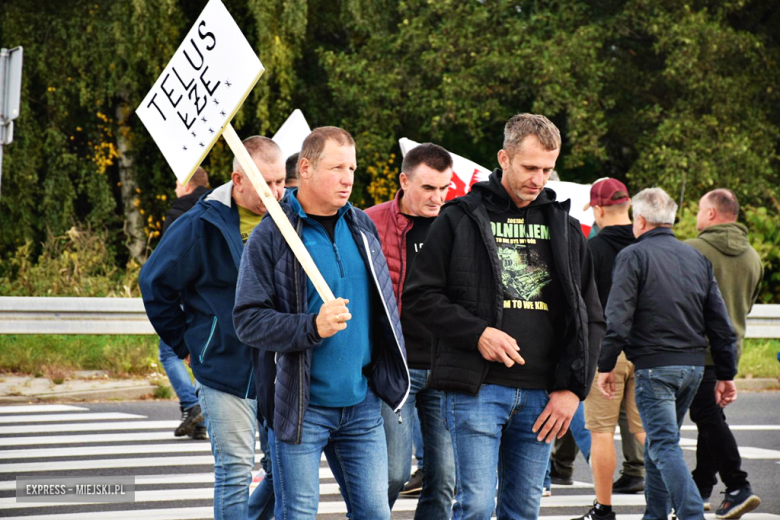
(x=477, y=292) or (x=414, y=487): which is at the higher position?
(x=477, y=292)

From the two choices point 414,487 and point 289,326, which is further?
point 414,487

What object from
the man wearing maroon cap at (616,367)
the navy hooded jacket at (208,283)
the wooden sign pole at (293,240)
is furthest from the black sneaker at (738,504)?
the wooden sign pole at (293,240)

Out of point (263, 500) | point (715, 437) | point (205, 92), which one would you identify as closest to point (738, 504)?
point (715, 437)

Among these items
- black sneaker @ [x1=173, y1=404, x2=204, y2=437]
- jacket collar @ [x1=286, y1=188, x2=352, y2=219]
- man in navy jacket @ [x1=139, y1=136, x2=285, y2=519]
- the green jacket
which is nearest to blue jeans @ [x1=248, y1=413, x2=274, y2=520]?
man in navy jacket @ [x1=139, y1=136, x2=285, y2=519]

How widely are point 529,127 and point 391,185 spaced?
16933mm

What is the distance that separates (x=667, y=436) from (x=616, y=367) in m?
1.01

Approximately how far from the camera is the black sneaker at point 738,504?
21.9 feet

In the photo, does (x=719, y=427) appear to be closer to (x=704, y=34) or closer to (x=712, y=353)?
(x=712, y=353)

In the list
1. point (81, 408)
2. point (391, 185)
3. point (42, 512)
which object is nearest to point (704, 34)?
point (391, 185)

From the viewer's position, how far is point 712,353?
616cm

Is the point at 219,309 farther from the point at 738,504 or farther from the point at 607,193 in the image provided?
the point at 738,504

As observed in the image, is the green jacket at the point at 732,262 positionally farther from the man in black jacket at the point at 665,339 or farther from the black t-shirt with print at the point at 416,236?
the black t-shirt with print at the point at 416,236

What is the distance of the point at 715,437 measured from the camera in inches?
269

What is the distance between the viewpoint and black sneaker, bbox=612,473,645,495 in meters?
7.56
